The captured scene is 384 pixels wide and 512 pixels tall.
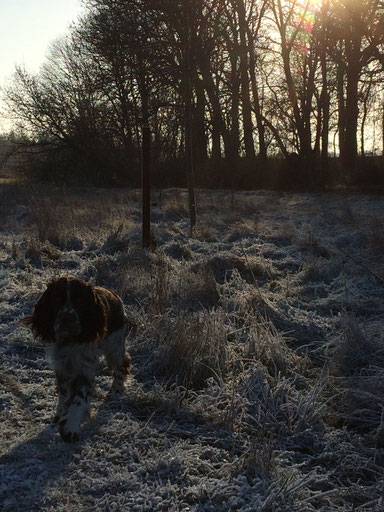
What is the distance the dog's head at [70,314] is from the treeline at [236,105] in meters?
14.6

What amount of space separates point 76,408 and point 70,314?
568 mm

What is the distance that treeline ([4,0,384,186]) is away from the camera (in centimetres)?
2016

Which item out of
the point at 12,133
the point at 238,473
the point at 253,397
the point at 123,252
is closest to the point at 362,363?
the point at 253,397

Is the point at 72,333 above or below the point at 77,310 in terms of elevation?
below

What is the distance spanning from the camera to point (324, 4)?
2019cm

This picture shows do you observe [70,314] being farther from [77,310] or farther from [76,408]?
[76,408]

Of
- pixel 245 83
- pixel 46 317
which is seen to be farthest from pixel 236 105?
pixel 46 317

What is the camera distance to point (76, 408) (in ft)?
10.6

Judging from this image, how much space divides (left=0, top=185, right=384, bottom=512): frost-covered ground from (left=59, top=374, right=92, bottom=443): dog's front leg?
0.07 metres

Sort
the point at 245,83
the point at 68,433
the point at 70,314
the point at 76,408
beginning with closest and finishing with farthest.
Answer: the point at 68,433, the point at 76,408, the point at 70,314, the point at 245,83

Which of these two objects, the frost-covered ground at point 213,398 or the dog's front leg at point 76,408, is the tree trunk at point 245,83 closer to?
the frost-covered ground at point 213,398

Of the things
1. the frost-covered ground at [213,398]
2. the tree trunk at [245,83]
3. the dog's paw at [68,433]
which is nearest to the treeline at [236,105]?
the tree trunk at [245,83]

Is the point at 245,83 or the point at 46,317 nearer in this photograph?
the point at 46,317

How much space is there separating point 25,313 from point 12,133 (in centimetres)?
2424
